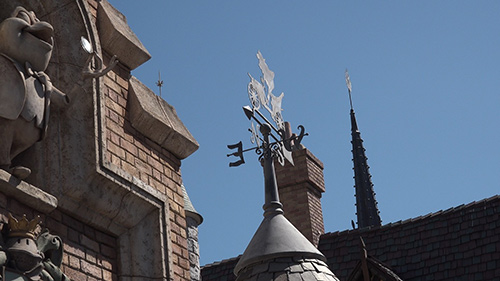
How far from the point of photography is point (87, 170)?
6.95m

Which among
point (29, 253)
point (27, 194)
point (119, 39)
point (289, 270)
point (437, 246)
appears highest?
point (437, 246)

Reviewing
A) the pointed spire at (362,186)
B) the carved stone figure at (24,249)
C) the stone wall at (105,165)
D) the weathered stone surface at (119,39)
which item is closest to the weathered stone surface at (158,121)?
the stone wall at (105,165)

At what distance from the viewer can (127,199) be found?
290 inches

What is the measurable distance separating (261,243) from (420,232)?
612cm

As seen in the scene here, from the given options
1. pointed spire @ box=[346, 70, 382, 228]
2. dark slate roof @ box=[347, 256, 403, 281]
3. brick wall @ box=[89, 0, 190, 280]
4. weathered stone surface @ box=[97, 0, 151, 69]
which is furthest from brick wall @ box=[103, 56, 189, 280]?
pointed spire @ box=[346, 70, 382, 228]

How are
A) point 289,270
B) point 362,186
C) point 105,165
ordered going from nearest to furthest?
point 105,165, point 289,270, point 362,186

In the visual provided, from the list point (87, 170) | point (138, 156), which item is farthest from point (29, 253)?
point (138, 156)

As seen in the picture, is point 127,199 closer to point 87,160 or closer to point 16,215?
point 87,160

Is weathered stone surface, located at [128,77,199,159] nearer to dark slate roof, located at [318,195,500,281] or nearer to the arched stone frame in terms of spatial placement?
the arched stone frame

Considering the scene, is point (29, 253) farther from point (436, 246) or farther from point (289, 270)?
point (436, 246)

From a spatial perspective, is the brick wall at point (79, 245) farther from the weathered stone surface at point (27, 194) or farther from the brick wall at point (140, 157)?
the brick wall at point (140, 157)

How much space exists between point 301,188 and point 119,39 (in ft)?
33.1

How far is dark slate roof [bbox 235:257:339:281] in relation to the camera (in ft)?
29.1

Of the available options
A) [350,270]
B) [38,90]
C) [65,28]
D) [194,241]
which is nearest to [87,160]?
[38,90]
